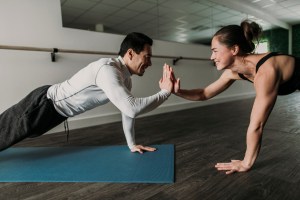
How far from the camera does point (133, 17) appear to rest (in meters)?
4.04

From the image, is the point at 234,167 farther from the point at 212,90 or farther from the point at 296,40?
the point at 296,40

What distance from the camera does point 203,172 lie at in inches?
51.9

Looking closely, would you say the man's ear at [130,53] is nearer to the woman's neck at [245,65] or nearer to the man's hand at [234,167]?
the woman's neck at [245,65]

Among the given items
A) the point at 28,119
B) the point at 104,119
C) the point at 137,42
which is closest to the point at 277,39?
the point at 104,119

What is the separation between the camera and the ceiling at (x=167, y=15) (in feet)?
10.4

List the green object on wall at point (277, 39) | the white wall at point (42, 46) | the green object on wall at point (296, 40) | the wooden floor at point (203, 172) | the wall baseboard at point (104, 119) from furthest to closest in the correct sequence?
the green object on wall at point (296, 40) → the green object on wall at point (277, 39) → the wall baseboard at point (104, 119) → the white wall at point (42, 46) → the wooden floor at point (203, 172)

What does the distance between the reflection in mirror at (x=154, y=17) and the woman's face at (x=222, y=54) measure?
219 cm

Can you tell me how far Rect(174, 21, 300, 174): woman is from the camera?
3.67 ft

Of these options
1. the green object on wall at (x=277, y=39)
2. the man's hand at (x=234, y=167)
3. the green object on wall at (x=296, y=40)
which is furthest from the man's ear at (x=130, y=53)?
the green object on wall at (x=296, y=40)

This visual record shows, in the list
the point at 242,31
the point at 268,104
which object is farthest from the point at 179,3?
the point at 268,104

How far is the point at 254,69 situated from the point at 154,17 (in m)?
3.22

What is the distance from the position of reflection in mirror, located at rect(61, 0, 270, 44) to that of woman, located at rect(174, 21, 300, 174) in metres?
2.25

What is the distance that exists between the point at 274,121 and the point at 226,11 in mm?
3472

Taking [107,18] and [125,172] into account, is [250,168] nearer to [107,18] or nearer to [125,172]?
[125,172]
